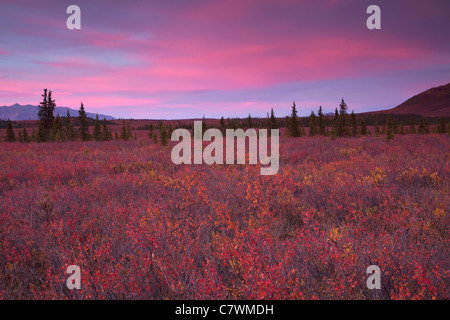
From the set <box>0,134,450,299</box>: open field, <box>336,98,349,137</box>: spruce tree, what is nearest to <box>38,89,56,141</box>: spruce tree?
<box>0,134,450,299</box>: open field

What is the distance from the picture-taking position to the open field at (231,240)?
255cm

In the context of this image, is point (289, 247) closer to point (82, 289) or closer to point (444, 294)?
point (444, 294)

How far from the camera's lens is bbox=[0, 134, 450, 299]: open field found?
2547mm

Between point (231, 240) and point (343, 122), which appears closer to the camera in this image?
point (231, 240)

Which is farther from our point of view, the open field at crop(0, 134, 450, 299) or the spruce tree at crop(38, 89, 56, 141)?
the spruce tree at crop(38, 89, 56, 141)

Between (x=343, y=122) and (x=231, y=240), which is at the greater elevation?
(x=343, y=122)

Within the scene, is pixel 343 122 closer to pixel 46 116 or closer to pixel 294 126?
pixel 294 126

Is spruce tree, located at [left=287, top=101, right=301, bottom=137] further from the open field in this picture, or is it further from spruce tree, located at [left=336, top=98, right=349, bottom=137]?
the open field

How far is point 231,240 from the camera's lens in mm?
3846

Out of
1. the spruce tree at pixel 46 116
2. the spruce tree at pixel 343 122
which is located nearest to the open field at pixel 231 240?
the spruce tree at pixel 343 122

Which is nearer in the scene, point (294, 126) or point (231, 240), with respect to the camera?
point (231, 240)

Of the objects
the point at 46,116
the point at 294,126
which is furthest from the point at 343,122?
the point at 46,116

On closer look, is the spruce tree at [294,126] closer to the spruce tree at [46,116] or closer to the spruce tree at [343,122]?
the spruce tree at [343,122]

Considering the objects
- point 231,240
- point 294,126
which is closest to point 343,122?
point 294,126
